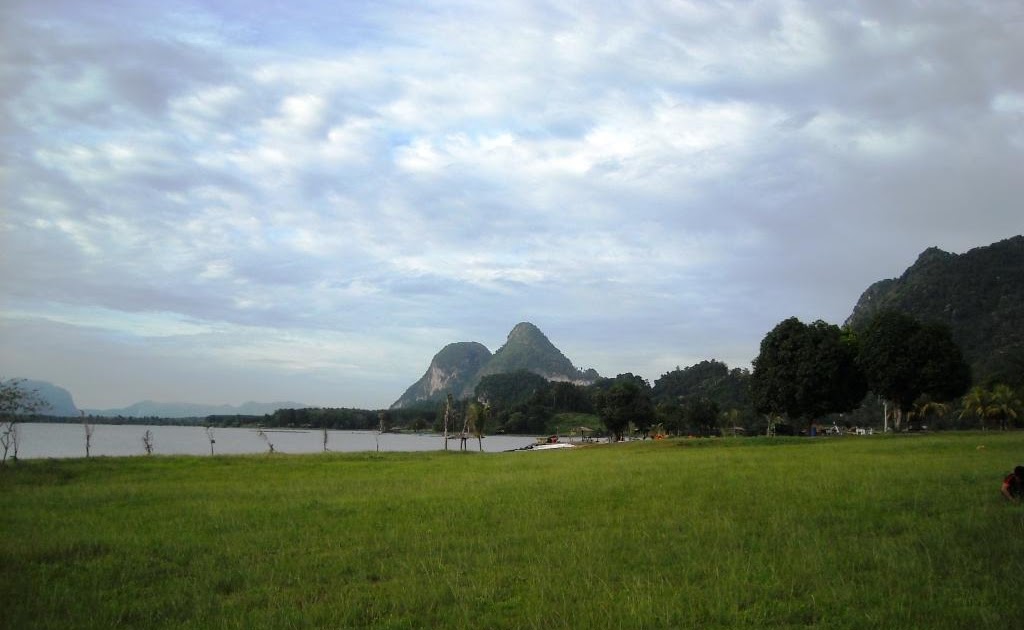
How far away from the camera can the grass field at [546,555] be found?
8312 millimetres

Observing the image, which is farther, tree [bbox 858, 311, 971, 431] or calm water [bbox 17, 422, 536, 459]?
calm water [bbox 17, 422, 536, 459]

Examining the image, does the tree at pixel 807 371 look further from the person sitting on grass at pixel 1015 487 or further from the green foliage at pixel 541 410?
the green foliage at pixel 541 410

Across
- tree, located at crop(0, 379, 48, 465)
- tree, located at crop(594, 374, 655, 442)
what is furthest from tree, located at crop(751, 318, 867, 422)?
tree, located at crop(0, 379, 48, 465)

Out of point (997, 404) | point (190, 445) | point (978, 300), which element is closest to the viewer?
point (997, 404)

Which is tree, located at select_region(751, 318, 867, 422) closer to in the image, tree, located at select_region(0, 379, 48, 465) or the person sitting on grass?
the person sitting on grass

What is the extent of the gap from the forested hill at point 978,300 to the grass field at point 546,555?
7223cm

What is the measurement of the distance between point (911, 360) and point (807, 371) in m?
7.50

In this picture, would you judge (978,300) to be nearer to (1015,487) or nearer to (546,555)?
(1015,487)

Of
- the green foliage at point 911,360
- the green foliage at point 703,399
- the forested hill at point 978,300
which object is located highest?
the forested hill at point 978,300

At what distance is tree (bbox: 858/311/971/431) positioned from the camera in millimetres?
50125


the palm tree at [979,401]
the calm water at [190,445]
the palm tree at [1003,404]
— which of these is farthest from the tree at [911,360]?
the calm water at [190,445]

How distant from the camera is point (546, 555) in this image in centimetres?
1111

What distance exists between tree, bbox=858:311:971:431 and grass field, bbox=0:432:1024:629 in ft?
106

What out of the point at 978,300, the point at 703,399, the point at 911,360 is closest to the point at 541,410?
the point at 703,399
